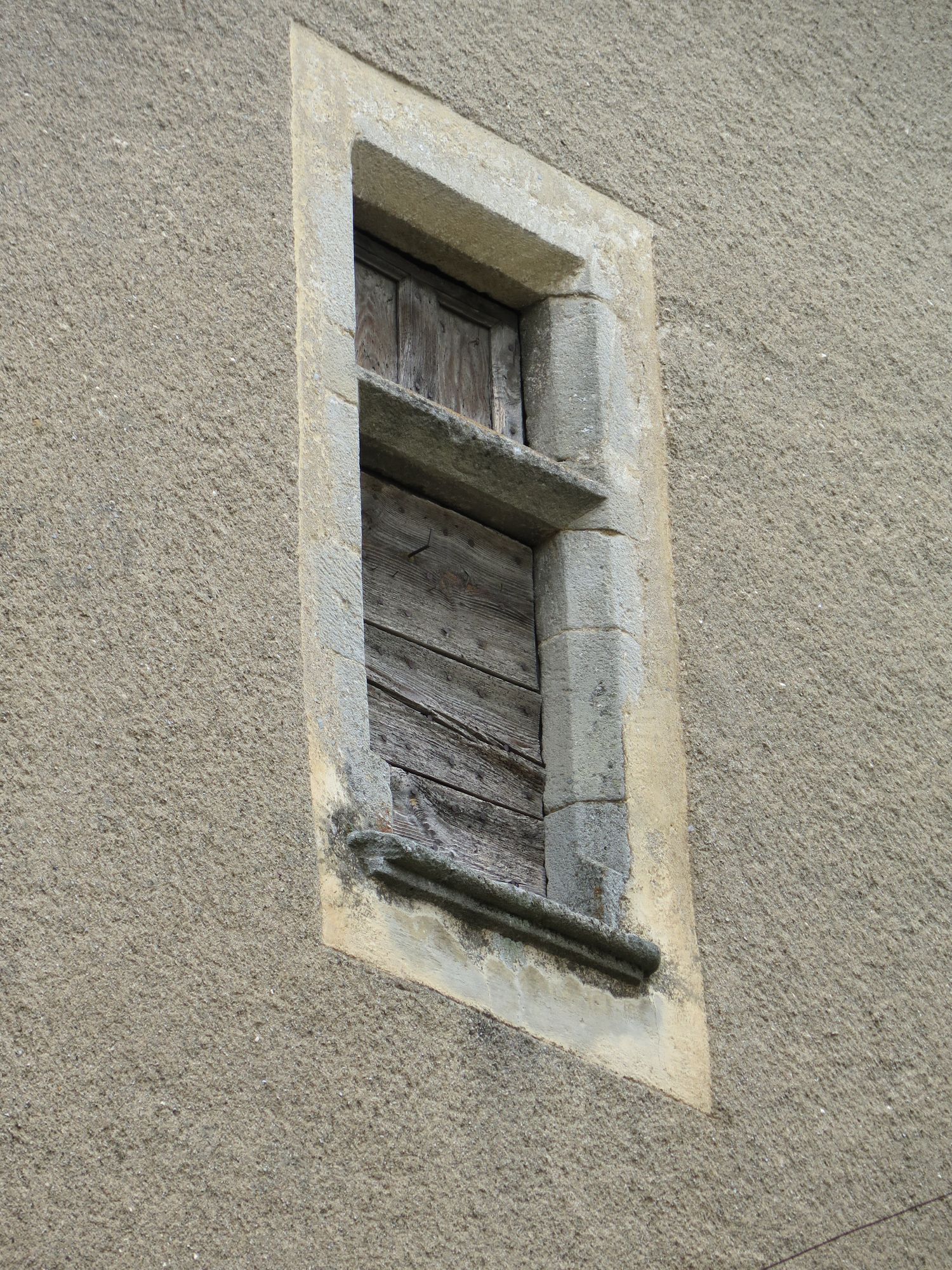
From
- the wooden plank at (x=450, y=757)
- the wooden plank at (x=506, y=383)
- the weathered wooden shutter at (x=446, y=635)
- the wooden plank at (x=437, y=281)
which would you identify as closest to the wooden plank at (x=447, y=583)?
the weathered wooden shutter at (x=446, y=635)

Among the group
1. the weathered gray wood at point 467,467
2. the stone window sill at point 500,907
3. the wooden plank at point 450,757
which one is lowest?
the stone window sill at point 500,907

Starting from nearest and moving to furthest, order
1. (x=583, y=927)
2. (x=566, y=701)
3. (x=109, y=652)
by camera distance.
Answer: (x=109, y=652), (x=583, y=927), (x=566, y=701)

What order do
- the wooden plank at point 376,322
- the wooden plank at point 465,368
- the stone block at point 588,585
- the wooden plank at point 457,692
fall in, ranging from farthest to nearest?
the wooden plank at point 465,368, the wooden plank at point 376,322, the stone block at point 588,585, the wooden plank at point 457,692

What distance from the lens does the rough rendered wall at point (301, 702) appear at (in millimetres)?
2916

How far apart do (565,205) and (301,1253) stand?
7.53ft

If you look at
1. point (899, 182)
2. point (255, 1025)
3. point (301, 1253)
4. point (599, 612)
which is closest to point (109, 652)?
point (255, 1025)

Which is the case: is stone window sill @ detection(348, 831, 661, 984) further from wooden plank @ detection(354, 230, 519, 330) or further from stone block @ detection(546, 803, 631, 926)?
wooden plank @ detection(354, 230, 519, 330)

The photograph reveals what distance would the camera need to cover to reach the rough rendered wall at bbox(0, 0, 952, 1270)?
2.92m

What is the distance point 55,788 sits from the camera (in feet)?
9.70

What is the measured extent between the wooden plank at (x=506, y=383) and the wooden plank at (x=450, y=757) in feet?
2.31

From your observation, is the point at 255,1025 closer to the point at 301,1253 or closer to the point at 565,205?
the point at 301,1253

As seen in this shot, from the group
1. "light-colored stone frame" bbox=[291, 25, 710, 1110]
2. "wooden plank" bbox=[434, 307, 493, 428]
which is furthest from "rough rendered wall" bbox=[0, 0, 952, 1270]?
"wooden plank" bbox=[434, 307, 493, 428]

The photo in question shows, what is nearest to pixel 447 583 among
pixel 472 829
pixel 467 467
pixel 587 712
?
pixel 467 467

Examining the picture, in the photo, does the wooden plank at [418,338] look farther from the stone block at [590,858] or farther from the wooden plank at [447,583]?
the stone block at [590,858]
